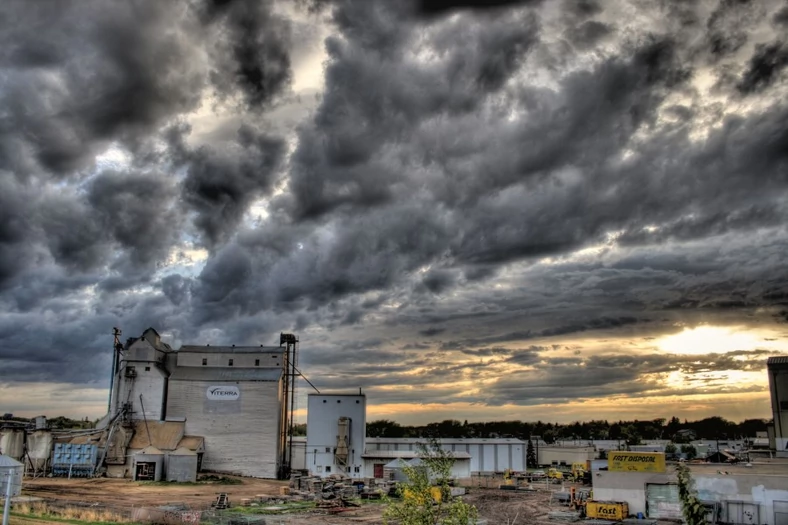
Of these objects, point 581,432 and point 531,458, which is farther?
point 581,432

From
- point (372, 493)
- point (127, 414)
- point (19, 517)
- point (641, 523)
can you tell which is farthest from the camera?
point (127, 414)

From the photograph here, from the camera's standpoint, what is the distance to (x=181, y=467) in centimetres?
6562

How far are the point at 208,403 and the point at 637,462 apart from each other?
162 ft

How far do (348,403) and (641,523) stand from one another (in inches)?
1603

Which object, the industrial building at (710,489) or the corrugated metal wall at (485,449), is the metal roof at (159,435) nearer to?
the corrugated metal wall at (485,449)

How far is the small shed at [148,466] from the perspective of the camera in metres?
65.2

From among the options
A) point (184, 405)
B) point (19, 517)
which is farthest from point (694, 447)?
point (19, 517)

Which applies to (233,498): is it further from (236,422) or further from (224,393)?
(224,393)

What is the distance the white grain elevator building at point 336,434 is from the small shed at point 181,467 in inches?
546

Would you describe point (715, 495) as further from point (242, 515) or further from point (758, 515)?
point (242, 515)

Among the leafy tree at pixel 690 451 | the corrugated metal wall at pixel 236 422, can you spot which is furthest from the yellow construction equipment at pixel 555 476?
the corrugated metal wall at pixel 236 422

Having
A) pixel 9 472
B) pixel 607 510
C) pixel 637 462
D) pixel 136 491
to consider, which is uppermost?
pixel 9 472

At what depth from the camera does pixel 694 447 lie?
102438 mm

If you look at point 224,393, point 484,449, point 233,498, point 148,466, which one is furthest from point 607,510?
point 224,393
